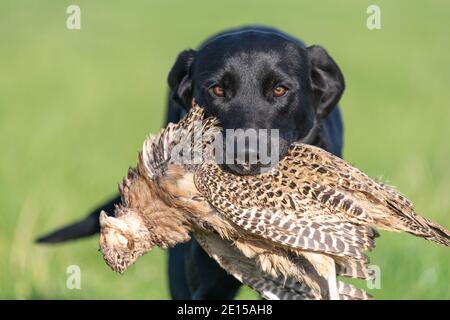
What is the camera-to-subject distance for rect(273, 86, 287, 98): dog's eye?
17.2 feet

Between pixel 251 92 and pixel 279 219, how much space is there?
99cm

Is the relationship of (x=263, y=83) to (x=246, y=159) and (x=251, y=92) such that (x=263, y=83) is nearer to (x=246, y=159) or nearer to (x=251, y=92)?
(x=251, y=92)

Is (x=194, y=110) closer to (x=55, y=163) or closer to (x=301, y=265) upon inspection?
(x=301, y=265)

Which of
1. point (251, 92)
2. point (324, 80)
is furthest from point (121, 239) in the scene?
point (324, 80)

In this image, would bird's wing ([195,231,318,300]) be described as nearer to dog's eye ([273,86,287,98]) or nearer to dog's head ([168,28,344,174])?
dog's head ([168,28,344,174])

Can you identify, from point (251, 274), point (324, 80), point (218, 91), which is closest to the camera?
point (251, 274)

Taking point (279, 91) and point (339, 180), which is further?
point (279, 91)

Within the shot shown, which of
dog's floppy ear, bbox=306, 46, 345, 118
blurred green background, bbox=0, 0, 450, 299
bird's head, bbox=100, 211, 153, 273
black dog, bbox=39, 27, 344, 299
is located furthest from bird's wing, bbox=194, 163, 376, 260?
blurred green background, bbox=0, 0, 450, 299

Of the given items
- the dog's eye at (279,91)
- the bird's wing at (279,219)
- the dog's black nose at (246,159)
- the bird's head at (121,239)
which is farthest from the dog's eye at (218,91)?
the bird's head at (121,239)

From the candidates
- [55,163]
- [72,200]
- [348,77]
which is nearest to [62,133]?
[55,163]

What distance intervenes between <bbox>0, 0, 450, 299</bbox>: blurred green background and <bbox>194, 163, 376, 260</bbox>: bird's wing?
1924 millimetres

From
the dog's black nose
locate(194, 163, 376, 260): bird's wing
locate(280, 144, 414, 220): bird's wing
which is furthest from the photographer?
the dog's black nose

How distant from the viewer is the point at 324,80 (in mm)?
5695

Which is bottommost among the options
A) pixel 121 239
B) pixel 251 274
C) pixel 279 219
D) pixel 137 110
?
pixel 137 110
